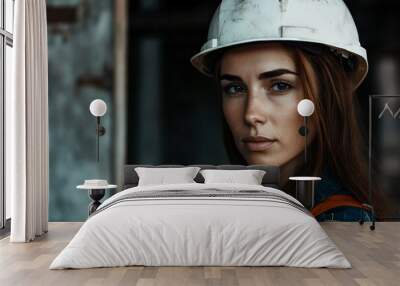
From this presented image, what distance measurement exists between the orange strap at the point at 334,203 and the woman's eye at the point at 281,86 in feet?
4.77

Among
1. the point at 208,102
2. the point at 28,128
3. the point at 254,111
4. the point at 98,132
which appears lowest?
the point at 98,132

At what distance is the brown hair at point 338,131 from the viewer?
7176 mm

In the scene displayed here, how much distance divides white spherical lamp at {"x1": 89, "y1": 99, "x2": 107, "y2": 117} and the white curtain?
2.26 feet

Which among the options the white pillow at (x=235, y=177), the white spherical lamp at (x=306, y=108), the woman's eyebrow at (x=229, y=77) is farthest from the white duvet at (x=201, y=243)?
the woman's eyebrow at (x=229, y=77)

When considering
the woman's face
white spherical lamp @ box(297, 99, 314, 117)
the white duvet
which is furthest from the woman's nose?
the white duvet

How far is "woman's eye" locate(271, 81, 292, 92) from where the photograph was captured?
23.4 feet

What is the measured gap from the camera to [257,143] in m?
7.21

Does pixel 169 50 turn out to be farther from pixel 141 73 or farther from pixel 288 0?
pixel 288 0

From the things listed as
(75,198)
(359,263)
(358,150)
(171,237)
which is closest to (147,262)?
(171,237)

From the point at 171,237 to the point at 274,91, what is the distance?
10.5ft

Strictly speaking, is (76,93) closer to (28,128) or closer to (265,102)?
(28,128)

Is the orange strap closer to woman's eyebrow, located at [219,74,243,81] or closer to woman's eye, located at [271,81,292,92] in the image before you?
woman's eye, located at [271,81,292,92]

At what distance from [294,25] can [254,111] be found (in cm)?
113

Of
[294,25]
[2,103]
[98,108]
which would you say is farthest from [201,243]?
[294,25]
